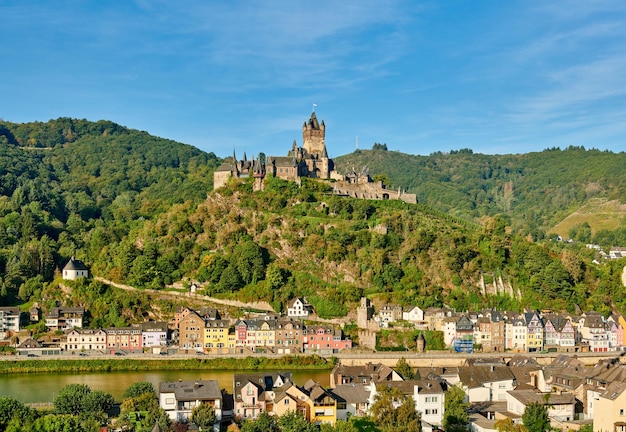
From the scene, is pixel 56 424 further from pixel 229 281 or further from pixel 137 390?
pixel 229 281

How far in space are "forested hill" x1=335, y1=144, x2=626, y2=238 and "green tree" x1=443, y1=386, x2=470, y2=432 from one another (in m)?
91.4

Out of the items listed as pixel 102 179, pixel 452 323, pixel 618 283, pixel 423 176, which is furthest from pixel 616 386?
pixel 423 176

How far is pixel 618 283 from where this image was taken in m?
72.2

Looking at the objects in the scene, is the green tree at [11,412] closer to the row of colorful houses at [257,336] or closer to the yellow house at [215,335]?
the row of colorful houses at [257,336]

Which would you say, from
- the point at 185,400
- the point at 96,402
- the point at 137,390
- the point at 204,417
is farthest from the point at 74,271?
the point at 204,417

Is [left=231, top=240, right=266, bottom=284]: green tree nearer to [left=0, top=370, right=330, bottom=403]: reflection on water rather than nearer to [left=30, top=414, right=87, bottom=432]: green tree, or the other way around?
[left=0, top=370, right=330, bottom=403]: reflection on water

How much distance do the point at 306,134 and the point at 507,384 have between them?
44908 millimetres

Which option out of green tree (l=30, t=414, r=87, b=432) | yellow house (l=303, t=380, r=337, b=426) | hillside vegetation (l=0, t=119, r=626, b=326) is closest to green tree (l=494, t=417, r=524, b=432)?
yellow house (l=303, t=380, r=337, b=426)

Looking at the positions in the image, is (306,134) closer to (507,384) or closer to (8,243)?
(8,243)

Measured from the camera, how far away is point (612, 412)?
116 feet

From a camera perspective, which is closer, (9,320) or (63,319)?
(9,320)

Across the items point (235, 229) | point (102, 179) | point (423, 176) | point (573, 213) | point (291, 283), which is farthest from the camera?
point (423, 176)

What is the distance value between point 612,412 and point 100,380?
31086 mm

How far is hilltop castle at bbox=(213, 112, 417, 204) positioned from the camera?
259 feet
